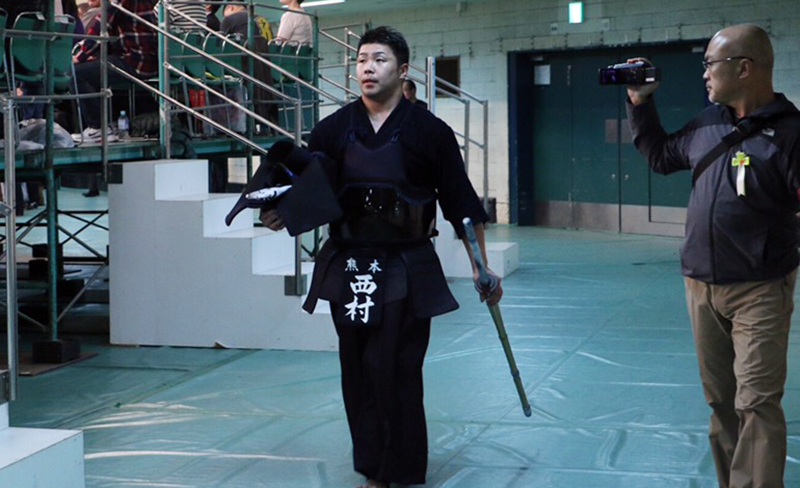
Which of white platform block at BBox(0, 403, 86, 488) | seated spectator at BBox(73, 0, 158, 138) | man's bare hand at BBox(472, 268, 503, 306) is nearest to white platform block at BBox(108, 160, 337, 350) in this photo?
seated spectator at BBox(73, 0, 158, 138)

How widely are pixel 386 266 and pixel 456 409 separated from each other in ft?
5.09

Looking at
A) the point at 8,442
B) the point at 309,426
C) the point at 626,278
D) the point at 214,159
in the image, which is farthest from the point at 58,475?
the point at 626,278

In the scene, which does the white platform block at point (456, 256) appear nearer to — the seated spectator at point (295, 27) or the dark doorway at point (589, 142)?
the seated spectator at point (295, 27)

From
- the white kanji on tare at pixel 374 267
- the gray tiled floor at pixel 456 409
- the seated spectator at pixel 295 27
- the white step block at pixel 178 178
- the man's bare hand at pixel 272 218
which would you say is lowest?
the gray tiled floor at pixel 456 409

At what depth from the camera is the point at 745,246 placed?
364 centimetres

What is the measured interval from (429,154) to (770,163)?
1.17 meters

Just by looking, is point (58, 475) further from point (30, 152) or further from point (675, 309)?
point (675, 309)

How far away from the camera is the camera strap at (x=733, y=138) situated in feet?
12.0

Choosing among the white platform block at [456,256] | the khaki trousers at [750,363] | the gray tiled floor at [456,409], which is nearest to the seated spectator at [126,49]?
the gray tiled floor at [456,409]

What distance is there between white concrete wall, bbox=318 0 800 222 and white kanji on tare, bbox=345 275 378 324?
9.15m

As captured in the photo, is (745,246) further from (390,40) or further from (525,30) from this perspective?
(525,30)

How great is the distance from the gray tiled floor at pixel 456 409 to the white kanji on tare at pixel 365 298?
67cm

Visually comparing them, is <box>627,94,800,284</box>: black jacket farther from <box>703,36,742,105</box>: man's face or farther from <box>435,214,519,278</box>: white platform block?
<box>435,214,519,278</box>: white platform block

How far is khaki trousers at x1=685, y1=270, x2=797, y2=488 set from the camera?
11.7 feet
